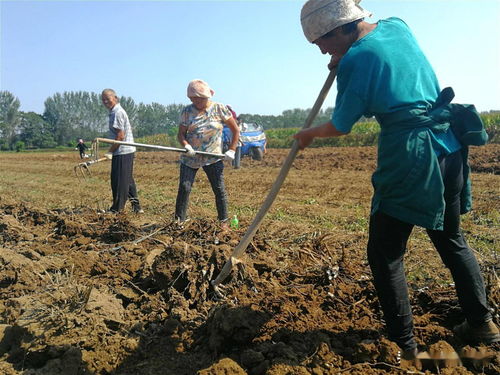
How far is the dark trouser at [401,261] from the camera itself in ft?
7.09

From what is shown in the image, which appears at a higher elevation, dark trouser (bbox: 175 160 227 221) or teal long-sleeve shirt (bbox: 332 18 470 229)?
teal long-sleeve shirt (bbox: 332 18 470 229)

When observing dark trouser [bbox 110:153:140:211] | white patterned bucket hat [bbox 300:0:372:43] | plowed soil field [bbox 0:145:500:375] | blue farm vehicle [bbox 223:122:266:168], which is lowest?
plowed soil field [bbox 0:145:500:375]

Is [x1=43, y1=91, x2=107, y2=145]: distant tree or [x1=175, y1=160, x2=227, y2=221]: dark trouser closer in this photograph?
[x1=175, y1=160, x2=227, y2=221]: dark trouser

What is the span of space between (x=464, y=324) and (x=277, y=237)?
8.24ft

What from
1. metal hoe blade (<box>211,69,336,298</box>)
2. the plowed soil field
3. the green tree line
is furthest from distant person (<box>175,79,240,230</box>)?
the green tree line

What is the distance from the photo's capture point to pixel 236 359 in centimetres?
237

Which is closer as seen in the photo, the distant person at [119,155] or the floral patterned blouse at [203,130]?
the floral patterned blouse at [203,130]

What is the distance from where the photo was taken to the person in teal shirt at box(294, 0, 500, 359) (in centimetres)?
200

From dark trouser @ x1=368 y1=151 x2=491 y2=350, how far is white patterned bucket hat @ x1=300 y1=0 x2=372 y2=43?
849mm

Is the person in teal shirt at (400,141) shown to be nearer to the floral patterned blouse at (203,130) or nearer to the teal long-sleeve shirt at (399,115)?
the teal long-sleeve shirt at (399,115)

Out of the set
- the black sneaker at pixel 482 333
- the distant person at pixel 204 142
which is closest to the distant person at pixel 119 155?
the distant person at pixel 204 142

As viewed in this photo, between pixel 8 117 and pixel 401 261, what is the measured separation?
79349 millimetres

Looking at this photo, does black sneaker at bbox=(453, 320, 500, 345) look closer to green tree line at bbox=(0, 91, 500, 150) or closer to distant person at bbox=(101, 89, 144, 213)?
distant person at bbox=(101, 89, 144, 213)

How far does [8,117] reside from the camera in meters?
69.4
